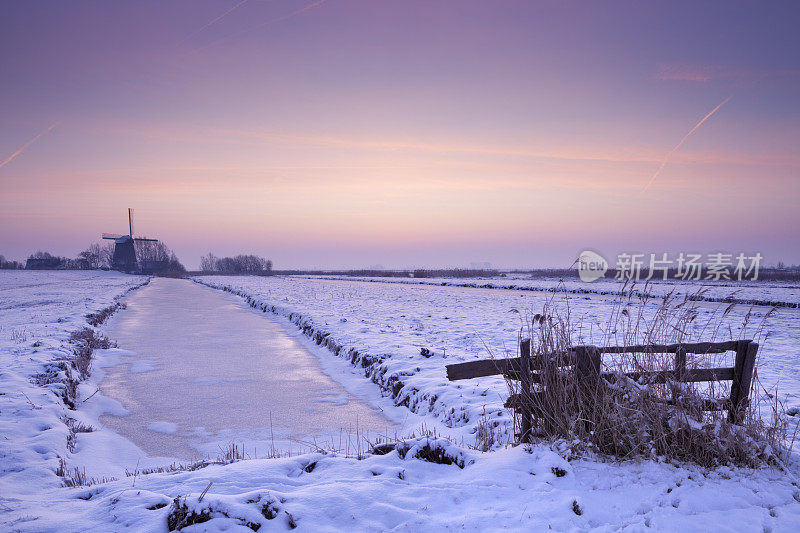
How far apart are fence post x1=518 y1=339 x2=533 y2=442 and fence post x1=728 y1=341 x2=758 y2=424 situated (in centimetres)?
234

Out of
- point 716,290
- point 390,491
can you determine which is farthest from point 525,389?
point 716,290

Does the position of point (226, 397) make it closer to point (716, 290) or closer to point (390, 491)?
point (390, 491)

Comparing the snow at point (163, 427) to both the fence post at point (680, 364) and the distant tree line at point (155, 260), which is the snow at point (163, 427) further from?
the distant tree line at point (155, 260)

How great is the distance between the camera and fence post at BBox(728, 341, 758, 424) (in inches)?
207

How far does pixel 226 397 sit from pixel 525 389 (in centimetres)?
651

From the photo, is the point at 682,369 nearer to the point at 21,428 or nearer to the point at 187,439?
the point at 187,439

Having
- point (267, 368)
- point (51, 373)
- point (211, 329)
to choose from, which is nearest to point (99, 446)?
point (51, 373)

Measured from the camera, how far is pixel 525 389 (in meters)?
5.41

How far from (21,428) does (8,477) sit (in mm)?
1556

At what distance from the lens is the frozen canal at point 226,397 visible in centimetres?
716

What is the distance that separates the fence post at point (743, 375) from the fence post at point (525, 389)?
7.68ft

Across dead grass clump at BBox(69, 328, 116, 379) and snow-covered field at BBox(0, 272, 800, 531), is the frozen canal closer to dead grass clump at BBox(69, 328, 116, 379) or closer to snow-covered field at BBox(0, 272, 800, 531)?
dead grass clump at BBox(69, 328, 116, 379)

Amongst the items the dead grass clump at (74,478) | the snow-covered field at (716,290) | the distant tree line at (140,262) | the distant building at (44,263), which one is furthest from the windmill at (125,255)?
the dead grass clump at (74,478)

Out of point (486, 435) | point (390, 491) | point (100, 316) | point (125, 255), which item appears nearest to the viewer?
point (390, 491)
